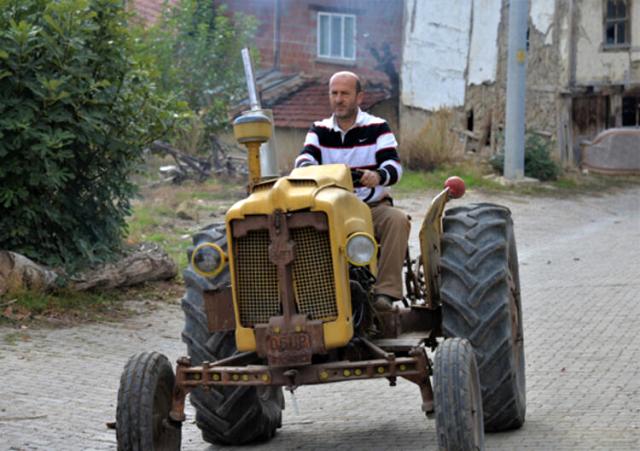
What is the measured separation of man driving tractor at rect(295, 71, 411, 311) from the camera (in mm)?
7312

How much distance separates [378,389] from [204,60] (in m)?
16.9

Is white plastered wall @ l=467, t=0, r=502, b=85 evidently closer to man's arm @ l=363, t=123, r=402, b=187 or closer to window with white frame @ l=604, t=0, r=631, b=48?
window with white frame @ l=604, t=0, r=631, b=48

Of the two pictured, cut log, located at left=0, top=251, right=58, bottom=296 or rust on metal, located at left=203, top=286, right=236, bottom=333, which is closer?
rust on metal, located at left=203, top=286, right=236, bottom=333

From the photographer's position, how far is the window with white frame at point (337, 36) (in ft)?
115

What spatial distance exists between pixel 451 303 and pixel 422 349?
2.62 ft

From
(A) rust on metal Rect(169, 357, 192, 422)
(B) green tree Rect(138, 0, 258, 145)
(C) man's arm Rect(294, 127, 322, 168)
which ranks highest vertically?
(B) green tree Rect(138, 0, 258, 145)

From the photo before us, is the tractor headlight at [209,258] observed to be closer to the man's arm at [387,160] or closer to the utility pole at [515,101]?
the man's arm at [387,160]

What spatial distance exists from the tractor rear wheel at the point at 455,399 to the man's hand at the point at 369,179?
4.50ft

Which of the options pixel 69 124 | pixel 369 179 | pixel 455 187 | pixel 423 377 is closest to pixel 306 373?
pixel 423 377

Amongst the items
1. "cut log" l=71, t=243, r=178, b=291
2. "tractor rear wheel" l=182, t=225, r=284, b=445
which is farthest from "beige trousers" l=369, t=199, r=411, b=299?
"cut log" l=71, t=243, r=178, b=291

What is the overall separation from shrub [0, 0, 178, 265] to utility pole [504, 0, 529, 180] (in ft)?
46.0

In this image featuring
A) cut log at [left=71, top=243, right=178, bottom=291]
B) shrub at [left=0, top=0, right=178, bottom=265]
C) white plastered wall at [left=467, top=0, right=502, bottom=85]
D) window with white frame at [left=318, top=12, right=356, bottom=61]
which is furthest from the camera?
window with white frame at [left=318, top=12, right=356, bottom=61]

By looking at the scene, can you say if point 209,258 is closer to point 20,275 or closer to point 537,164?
point 20,275

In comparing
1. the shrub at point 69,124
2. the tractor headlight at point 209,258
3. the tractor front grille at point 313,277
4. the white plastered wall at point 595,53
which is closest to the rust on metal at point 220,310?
the tractor headlight at point 209,258
